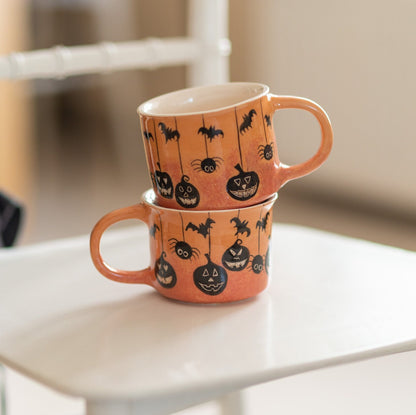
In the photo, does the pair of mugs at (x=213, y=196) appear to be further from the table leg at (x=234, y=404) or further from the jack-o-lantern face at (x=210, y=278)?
the table leg at (x=234, y=404)

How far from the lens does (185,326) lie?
1.53 ft

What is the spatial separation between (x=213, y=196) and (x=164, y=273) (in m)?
0.07

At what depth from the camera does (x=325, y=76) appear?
92.7 inches

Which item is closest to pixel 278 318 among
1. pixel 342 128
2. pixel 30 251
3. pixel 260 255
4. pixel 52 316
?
pixel 260 255

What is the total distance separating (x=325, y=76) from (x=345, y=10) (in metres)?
0.23

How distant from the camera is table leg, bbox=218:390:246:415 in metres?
0.75

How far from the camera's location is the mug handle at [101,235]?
0.51 metres

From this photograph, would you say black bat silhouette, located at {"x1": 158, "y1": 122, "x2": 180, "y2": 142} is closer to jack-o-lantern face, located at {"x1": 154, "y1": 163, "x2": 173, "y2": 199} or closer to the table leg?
jack-o-lantern face, located at {"x1": 154, "y1": 163, "x2": 173, "y2": 199}

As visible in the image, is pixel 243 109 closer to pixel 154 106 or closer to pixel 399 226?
pixel 154 106

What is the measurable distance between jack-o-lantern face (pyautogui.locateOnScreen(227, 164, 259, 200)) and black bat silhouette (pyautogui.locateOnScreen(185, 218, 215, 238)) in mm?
24

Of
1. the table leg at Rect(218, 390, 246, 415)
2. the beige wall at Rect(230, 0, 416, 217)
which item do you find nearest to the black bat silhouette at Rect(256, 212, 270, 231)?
the table leg at Rect(218, 390, 246, 415)

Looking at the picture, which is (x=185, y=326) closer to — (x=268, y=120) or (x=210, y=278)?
(x=210, y=278)

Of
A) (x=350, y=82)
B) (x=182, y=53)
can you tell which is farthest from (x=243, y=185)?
(x=350, y=82)

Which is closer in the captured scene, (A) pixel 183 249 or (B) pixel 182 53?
(A) pixel 183 249
